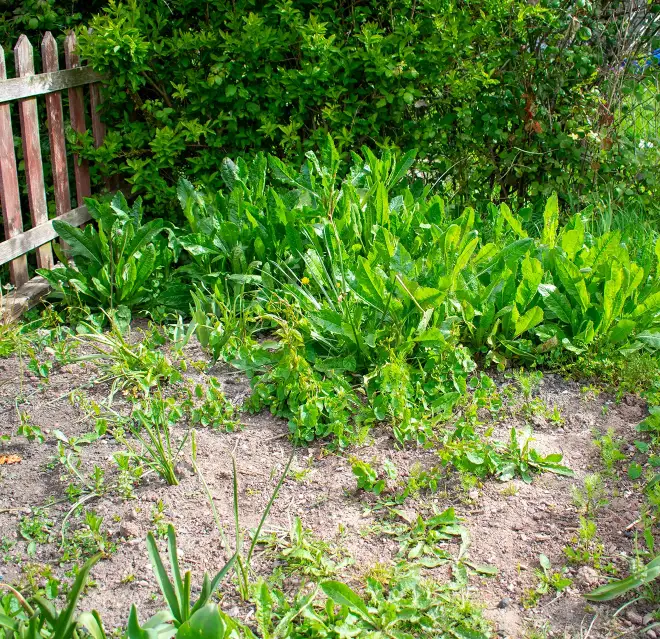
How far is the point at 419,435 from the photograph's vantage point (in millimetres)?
3047

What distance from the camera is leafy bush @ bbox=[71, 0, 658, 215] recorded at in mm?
4820

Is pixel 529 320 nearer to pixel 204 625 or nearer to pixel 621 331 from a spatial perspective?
pixel 621 331

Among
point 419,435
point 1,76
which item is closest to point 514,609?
point 419,435

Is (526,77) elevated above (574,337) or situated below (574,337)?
above

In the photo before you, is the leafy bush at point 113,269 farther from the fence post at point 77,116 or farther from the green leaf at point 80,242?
the fence post at point 77,116

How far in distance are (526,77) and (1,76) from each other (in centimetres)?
320

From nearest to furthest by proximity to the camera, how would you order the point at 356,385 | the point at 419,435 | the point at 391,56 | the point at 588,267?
the point at 419,435 → the point at 356,385 → the point at 588,267 → the point at 391,56

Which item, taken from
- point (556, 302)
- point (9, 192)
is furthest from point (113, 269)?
point (556, 302)

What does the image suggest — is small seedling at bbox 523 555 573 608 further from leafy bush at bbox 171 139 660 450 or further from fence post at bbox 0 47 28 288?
fence post at bbox 0 47 28 288

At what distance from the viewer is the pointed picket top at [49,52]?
4.39m

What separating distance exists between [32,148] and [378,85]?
2.10m

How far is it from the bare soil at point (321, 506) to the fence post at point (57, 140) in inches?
66.3

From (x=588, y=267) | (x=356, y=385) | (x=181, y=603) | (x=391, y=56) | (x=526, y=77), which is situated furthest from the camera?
(x=526, y=77)

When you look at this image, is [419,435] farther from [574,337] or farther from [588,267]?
[588,267]
